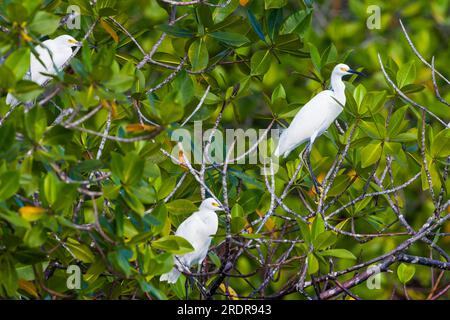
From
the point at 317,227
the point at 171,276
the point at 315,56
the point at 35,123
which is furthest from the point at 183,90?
the point at 315,56

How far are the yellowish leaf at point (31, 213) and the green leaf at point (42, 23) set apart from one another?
57 centimetres

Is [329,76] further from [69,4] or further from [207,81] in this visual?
[69,4]

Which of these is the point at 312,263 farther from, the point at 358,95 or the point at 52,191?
the point at 52,191

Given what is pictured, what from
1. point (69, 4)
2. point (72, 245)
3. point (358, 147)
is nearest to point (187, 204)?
point (72, 245)

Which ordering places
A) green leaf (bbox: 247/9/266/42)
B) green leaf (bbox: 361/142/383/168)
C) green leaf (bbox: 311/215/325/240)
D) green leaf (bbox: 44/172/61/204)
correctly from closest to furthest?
green leaf (bbox: 44/172/61/204)
green leaf (bbox: 311/215/325/240)
green leaf (bbox: 361/142/383/168)
green leaf (bbox: 247/9/266/42)

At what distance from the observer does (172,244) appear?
304cm

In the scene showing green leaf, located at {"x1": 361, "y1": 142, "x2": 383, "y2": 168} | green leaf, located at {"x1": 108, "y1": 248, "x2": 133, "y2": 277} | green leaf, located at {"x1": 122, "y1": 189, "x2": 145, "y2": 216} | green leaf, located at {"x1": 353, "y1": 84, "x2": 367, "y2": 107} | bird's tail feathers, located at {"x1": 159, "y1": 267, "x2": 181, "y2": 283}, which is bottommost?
bird's tail feathers, located at {"x1": 159, "y1": 267, "x2": 181, "y2": 283}

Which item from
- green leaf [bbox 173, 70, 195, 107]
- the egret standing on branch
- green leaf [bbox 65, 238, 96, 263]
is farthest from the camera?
the egret standing on branch

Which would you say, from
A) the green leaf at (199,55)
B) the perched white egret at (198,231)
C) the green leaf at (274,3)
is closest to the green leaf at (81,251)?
the perched white egret at (198,231)

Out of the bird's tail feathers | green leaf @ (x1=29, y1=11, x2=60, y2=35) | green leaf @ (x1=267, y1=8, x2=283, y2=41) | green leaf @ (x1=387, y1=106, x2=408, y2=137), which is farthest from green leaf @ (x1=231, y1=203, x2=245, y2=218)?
green leaf @ (x1=29, y1=11, x2=60, y2=35)

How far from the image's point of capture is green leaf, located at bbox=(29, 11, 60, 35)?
9.33ft

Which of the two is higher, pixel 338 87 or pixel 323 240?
pixel 338 87

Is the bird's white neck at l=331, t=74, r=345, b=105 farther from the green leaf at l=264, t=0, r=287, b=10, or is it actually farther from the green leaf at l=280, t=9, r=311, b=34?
the green leaf at l=264, t=0, r=287, b=10

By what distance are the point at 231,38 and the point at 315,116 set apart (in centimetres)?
48
